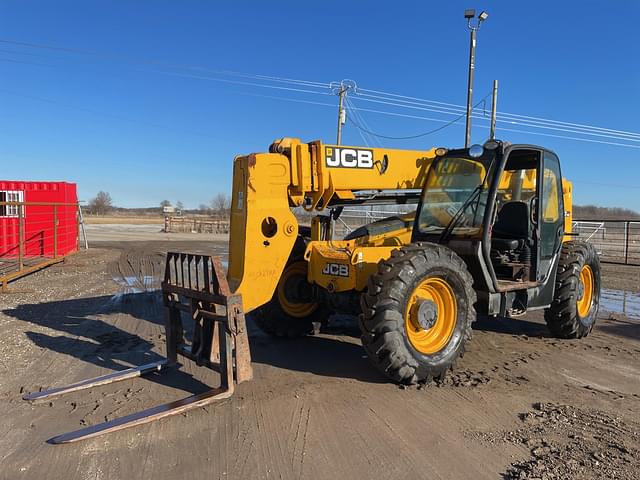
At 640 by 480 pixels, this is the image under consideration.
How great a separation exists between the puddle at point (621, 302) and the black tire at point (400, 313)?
5.44 meters

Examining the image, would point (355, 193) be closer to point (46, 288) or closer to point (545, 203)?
point (545, 203)

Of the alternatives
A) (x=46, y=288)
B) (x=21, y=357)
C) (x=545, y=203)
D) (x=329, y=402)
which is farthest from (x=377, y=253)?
(x=46, y=288)

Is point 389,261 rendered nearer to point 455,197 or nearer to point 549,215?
point 455,197

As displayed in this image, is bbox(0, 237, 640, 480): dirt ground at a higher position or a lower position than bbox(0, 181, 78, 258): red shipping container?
lower

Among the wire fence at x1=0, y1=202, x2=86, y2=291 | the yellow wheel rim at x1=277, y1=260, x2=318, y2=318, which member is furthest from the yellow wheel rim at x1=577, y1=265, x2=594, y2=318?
the wire fence at x1=0, y1=202, x2=86, y2=291

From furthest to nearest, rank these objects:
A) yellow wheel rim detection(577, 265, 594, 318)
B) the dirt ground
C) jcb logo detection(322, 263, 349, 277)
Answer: yellow wheel rim detection(577, 265, 594, 318), jcb logo detection(322, 263, 349, 277), the dirt ground

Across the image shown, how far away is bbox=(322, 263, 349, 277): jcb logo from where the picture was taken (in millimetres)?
5203

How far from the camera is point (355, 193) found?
19.0 ft

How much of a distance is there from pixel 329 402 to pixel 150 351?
265cm

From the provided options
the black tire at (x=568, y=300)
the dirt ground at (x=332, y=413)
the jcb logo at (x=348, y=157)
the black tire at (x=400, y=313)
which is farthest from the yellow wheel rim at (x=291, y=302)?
the black tire at (x=568, y=300)

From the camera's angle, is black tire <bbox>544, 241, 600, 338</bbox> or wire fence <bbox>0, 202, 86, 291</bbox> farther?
wire fence <bbox>0, 202, 86, 291</bbox>

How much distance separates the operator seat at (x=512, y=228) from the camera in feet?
20.8

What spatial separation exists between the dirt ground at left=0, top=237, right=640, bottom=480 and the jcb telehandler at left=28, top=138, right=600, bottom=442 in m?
0.25

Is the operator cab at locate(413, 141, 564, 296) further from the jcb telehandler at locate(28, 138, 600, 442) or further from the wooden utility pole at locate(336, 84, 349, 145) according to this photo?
the wooden utility pole at locate(336, 84, 349, 145)
